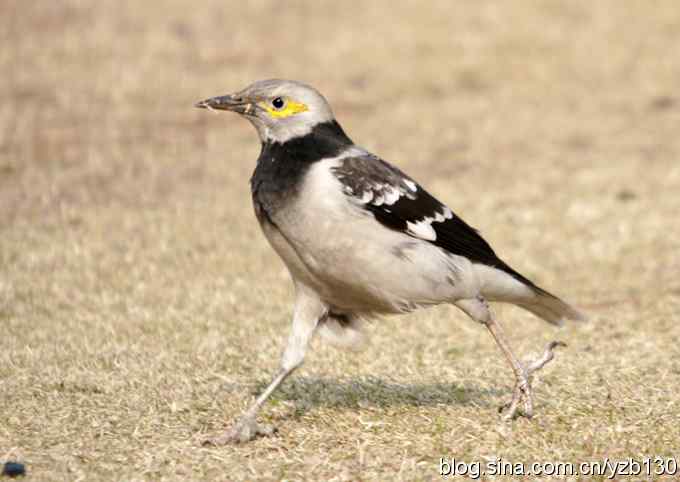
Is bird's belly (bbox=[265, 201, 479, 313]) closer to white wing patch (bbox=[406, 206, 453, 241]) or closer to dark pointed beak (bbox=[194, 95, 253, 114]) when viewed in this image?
white wing patch (bbox=[406, 206, 453, 241])

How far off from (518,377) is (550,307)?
0.61 m

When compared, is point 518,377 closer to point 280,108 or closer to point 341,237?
point 341,237

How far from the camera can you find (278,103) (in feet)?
20.3

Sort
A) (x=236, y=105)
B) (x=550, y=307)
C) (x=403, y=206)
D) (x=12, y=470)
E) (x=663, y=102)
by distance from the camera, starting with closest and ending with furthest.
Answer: (x=12, y=470) → (x=403, y=206) → (x=236, y=105) → (x=550, y=307) → (x=663, y=102)

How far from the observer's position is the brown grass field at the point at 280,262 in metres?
6.14

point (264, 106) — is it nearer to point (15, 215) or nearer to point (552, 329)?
point (552, 329)

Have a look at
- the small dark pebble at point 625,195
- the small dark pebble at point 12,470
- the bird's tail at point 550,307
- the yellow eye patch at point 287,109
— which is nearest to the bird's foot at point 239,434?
the small dark pebble at point 12,470

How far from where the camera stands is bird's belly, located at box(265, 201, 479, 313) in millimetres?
5777

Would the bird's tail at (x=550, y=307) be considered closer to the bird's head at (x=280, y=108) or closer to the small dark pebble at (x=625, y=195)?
the bird's head at (x=280, y=108)

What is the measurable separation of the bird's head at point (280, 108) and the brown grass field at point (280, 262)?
163 cm

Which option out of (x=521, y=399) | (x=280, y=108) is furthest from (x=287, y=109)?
(x=521, y=399)

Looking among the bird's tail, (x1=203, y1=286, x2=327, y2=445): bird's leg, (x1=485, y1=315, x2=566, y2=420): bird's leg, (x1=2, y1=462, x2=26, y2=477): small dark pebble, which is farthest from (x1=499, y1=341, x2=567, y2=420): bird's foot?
(x1=2, y1=462, x2=26, y2=477): small dark pebble

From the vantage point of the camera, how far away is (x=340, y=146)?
20.0ft

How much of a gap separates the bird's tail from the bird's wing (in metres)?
0.39
